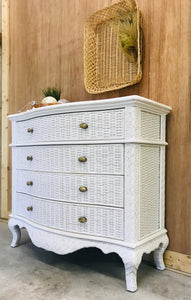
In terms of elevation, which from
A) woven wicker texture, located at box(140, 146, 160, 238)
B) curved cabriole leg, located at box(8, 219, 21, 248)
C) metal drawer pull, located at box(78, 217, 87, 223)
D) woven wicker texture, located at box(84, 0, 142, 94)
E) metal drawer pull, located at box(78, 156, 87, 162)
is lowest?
curved cabriole leg, located at box(8, 219, 21, 248)

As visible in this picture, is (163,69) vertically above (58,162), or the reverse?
(163,69)

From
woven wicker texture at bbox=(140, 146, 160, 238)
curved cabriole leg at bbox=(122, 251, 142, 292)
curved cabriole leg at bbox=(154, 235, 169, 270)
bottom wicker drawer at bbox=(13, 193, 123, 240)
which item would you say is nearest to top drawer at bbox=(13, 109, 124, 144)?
woven wicker texture at bbox=(140, 146, 160, 238)

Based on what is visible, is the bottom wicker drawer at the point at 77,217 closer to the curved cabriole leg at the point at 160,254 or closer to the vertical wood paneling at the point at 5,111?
the curved cabriole leg at the point at 160,254

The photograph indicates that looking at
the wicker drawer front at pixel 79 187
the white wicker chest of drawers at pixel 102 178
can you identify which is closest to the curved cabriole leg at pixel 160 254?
the white wicker chest of drawers at pixel 102 178

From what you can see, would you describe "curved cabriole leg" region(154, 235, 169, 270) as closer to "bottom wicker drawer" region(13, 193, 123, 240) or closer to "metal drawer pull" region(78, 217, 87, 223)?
"bottom wicker drawer" region(13, 193, 123, 240)

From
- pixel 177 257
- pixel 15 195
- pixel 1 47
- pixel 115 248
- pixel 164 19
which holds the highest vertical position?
pixel 1 47

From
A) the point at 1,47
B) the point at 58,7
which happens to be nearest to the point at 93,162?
the point at 58,7

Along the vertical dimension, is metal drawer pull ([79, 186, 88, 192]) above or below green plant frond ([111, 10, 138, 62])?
below

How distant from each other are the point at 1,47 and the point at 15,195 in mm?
1550

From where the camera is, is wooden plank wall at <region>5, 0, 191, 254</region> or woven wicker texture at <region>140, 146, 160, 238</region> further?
wooden plank wall at <region>5, 0, 191, 254</region>

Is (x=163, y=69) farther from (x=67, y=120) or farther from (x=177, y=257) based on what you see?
(x=177, y=257)

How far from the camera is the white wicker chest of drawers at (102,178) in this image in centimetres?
129

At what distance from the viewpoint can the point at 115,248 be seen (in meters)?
1.32

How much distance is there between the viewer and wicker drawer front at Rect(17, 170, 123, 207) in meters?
1.33
